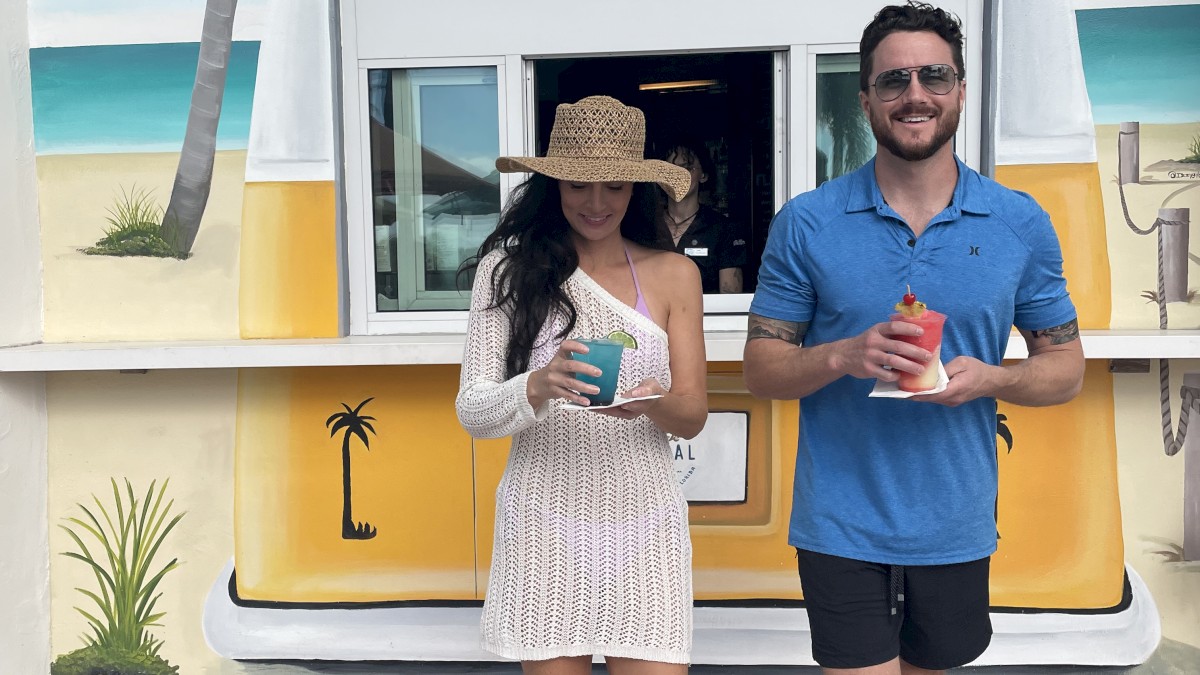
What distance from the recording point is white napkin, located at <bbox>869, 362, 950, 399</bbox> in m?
1.74

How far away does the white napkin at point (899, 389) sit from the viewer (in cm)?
174

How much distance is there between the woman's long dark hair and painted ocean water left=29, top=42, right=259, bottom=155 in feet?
5.73

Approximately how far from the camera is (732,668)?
3.53m

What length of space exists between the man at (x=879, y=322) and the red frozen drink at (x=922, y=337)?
0.52 feet

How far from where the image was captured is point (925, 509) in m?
1.96

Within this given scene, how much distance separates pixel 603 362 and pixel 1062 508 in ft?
7.48

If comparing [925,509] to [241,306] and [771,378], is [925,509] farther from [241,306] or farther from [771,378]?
[241,306]

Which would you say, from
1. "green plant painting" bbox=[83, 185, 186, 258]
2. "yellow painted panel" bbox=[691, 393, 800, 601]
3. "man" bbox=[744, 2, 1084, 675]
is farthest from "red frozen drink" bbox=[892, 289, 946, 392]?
"green plant painting" bbox=[83, 185, 186, 258]

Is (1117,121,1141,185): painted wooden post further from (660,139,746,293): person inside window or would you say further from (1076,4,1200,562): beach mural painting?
(660,139,746,293): person inside window

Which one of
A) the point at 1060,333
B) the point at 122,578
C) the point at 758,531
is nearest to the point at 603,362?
the point at 1060,333

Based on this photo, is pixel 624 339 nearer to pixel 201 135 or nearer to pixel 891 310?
pixel 891 310

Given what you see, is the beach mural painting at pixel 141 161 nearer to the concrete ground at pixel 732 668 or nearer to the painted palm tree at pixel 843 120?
the concrete ground at pixel 732 668

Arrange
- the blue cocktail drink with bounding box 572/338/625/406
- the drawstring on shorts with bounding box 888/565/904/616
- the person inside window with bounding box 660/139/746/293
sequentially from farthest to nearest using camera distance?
the person inside window with bounding box 660/139/746/293
the drawstring on shorts with bounding box 888/565/904/616
the blue cocktail drink with bounding box 572/338/625/406

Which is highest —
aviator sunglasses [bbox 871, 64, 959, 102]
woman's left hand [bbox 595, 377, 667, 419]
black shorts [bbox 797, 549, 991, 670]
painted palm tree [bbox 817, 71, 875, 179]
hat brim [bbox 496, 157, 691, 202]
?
painted palm tree [bbox 817, 71, 875, 179]
